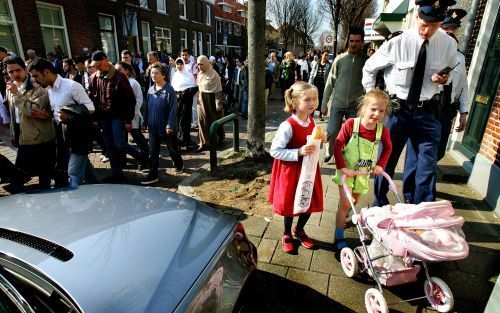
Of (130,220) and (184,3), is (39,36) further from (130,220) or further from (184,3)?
(184,3)

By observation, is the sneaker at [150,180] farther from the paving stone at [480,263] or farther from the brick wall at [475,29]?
the brick wall at [475,29]

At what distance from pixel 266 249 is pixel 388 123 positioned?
186 centimetres

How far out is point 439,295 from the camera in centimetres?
221

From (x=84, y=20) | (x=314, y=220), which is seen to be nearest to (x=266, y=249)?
(x=314, y=220)

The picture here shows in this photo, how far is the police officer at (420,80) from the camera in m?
2.95

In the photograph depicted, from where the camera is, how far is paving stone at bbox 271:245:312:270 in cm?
285

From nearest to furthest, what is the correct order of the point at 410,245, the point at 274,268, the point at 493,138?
1. the point at 410,245
2. the point at 274,268
3. the point at 493,138

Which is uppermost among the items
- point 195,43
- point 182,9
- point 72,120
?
point 182,9

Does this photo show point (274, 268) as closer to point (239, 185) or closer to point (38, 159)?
point (239, 185)

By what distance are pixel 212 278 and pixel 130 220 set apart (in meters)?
0.59

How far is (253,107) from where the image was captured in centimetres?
515

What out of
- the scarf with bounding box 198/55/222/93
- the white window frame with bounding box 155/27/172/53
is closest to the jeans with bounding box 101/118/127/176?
the scarf with bounding box 198/55/222/93

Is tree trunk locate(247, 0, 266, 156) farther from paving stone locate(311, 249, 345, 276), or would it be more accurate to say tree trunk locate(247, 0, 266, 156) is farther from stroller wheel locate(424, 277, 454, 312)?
stroller wheel locate(424, 277, 454, 312)

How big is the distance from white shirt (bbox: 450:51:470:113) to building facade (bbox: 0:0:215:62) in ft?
47.2
